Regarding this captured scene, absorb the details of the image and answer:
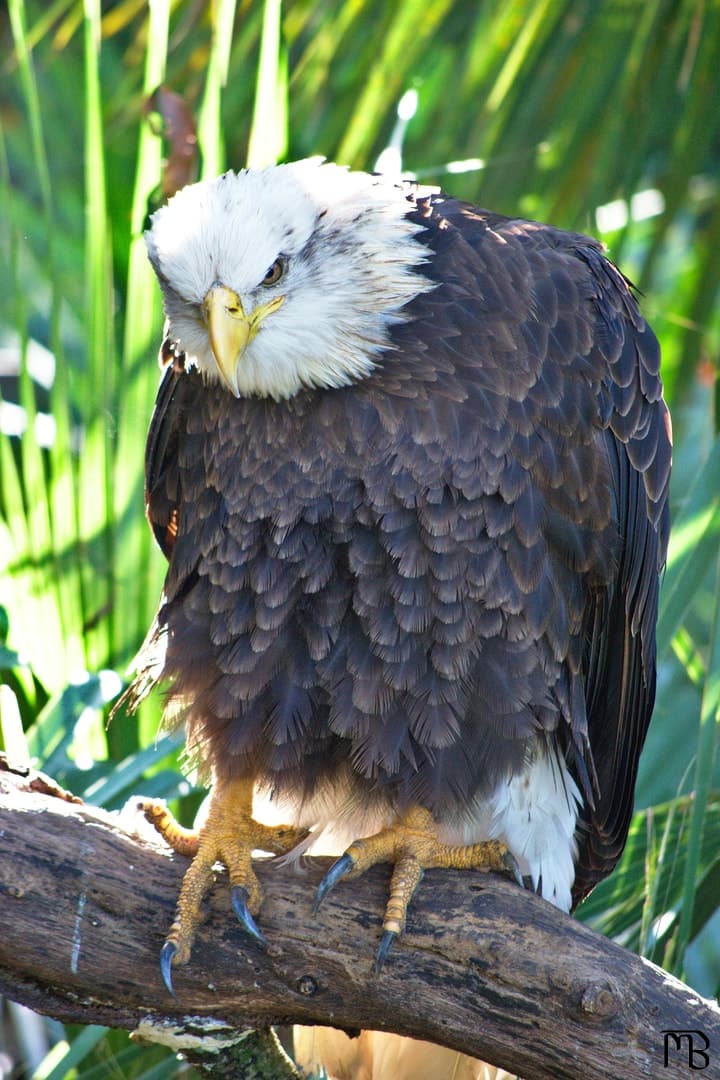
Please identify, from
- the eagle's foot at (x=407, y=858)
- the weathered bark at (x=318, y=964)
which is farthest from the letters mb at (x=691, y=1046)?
the eagle's foot at (x=407, y=858)

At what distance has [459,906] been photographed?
235 cm

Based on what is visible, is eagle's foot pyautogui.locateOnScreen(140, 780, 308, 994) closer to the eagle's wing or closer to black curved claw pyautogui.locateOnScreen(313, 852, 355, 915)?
black curved claw pyautogui.locateOnScreen(313, 852, 355, 915)

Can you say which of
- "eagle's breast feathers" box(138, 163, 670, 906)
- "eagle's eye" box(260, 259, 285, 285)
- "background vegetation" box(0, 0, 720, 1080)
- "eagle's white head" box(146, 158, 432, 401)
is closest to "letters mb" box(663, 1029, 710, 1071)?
"background vegetation" box(0, 0, 720, 1080)

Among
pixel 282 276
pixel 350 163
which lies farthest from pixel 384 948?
pixel 350 163

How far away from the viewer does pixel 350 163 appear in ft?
10.9

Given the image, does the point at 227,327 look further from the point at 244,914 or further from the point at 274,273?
the point at 244,914

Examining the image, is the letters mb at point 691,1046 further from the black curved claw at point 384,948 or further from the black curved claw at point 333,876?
the black curved claw at point 333,876

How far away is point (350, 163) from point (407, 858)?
5.82 feet

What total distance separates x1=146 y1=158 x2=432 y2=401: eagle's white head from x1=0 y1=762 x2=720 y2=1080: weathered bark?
34.7 inches

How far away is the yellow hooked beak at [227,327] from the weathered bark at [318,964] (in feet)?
2.72

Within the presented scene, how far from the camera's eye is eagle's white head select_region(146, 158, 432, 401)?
2436mm

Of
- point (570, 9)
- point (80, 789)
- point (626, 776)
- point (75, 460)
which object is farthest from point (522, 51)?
point (80, 789)

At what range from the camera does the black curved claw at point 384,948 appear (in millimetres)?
2270

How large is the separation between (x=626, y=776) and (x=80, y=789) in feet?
3.76
